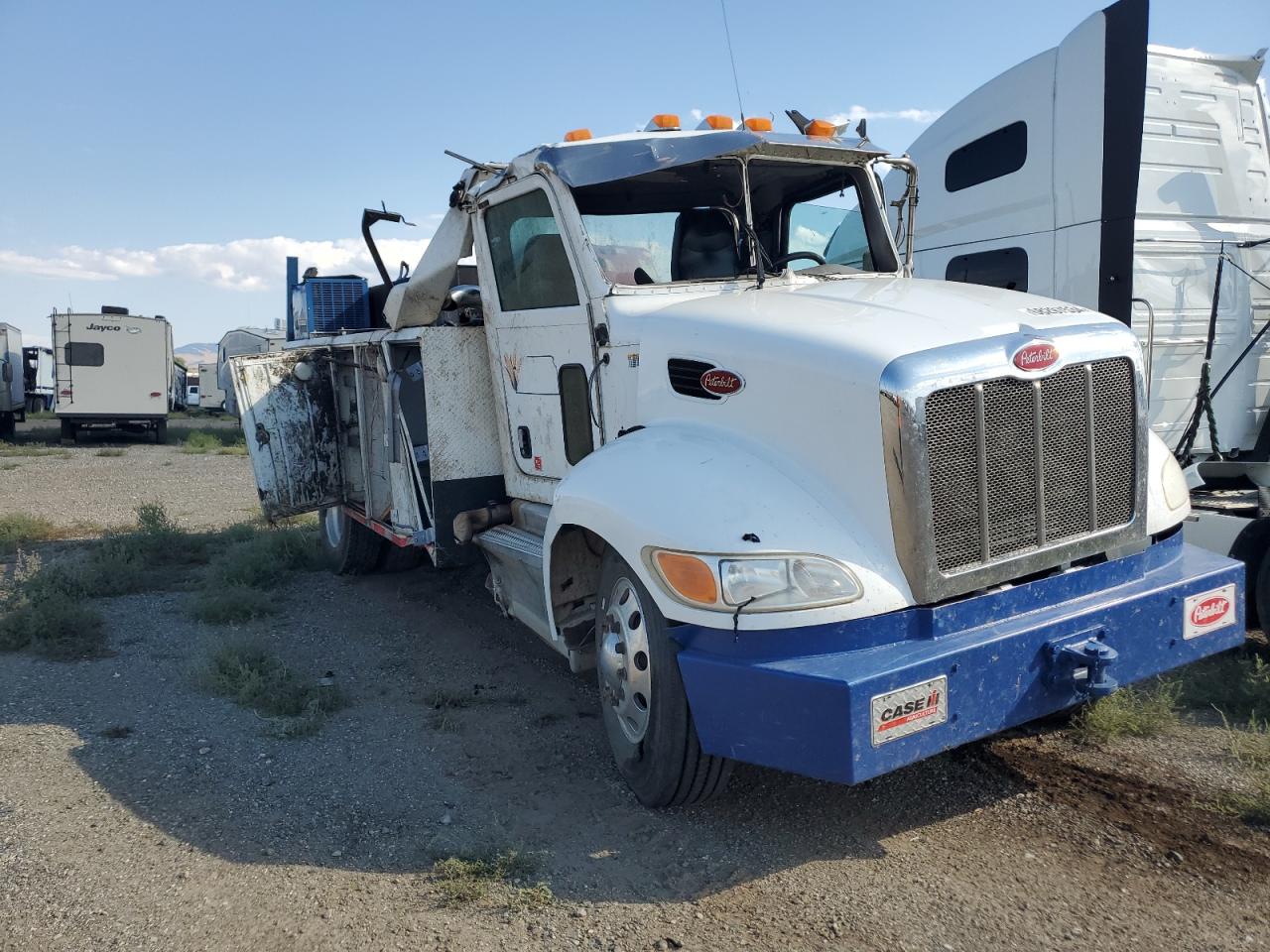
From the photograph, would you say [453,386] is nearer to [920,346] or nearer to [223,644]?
[223,644]

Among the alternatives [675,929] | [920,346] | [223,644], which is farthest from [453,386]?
[675,929]

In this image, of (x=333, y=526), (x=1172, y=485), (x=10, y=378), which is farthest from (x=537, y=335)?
(x=10, y=378)

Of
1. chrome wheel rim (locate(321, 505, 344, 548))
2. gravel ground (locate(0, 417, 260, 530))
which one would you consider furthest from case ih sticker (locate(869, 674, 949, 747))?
gravel ground (locate(0, 417, 260, 530))

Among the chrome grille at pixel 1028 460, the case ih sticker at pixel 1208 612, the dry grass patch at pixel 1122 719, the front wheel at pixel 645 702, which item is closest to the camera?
the chrome grille at pixel 1028 460

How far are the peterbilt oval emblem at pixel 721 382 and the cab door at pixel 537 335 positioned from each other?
898 millimetres

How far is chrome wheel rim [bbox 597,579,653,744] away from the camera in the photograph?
12.1ft

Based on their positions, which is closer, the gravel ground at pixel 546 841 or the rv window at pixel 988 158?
the gravel ground at pixel 546 841

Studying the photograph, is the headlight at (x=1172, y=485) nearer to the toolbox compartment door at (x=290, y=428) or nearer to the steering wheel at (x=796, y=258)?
the steering wheel at (x=796, y=258)

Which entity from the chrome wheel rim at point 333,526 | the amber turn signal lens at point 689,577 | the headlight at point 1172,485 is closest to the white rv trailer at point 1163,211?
the headlight at point 1172,485

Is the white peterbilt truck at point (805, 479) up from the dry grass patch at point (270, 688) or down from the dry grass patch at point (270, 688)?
up

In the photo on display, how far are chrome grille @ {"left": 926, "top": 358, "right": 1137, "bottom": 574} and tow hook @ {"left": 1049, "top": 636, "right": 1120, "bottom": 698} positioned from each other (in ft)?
1.20

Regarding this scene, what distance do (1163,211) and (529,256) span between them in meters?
4.44

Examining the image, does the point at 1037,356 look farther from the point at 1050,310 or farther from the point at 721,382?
the point at 721,382

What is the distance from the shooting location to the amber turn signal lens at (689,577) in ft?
10.5
